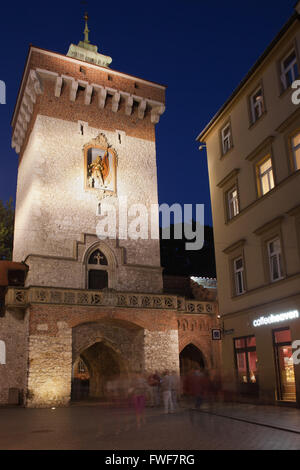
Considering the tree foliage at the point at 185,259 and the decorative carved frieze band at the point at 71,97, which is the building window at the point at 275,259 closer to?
the decorative carved frieze band at the point at 71,97

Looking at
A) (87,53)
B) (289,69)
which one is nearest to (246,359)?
(289,69)

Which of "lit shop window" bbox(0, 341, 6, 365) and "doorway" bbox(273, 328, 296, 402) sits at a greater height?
"lit shop window" bbox(0, 341, 6, 365)

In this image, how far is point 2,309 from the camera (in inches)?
963

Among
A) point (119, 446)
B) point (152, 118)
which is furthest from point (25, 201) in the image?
point (119, 446)

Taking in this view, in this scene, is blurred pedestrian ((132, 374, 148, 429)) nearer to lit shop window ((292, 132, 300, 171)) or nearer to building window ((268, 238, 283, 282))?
building window ((268, 238, 283, 282))

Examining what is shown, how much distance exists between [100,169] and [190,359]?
13.2 m

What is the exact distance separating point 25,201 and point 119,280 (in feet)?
24.4

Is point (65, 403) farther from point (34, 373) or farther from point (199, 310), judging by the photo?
point (199, 310)

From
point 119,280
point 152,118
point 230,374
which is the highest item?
point 152,118

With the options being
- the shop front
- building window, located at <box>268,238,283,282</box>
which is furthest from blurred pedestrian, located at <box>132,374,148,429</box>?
building window, located at <box>268,238,283,282</box>

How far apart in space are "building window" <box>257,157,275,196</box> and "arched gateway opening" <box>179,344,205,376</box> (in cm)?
1349

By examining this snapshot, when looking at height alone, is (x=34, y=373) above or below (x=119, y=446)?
above

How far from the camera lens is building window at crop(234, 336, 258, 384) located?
18205mm

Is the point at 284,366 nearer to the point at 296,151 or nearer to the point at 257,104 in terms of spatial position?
the point at 296,151
